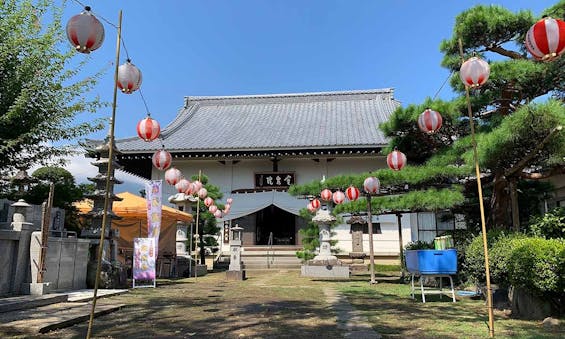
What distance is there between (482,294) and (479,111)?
144 inches

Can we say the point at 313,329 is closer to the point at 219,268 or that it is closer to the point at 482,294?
the point at 482,294

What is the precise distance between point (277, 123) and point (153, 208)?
10994mm

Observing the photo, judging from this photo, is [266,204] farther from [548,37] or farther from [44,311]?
[548,37]

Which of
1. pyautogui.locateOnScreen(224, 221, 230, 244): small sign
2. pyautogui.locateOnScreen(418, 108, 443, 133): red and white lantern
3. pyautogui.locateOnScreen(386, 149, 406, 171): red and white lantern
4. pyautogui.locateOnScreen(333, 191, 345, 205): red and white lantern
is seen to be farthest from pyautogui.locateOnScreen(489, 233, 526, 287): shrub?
pyautogui.locateOnScreen(224, 221, 230, 244): small sign

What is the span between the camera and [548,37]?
4258 mm

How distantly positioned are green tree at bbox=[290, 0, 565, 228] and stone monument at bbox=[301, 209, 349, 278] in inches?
112

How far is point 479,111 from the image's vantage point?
8.23 m

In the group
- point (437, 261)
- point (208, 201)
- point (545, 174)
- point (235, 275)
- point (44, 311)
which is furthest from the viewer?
point (208, 201)

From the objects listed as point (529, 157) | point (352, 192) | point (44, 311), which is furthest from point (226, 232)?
point (529, 157)

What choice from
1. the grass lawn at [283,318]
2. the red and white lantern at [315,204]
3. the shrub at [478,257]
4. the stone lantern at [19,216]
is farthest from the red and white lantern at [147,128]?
the red and white lantern at [315,204]

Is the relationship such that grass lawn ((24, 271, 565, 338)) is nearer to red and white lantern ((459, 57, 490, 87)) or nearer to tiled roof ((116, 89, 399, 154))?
red and white lantern ((459, 57, 490, 87))

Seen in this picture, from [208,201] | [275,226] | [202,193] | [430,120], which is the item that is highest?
[430,120]

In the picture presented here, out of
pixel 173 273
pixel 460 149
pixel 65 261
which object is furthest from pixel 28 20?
pixel 460 149

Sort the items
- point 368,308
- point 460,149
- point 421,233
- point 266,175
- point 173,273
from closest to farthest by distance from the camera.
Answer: point 368,308, point 460,149, point 173,273, point 421,233, point 266,175
